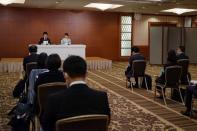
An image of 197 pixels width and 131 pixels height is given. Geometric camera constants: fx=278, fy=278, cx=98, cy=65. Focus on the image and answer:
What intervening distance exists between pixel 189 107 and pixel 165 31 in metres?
9.16

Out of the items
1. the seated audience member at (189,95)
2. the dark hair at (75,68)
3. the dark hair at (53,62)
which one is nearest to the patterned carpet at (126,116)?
the seated audience member at (189,95)

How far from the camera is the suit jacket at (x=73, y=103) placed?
1.97 m

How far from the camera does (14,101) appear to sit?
6.16 metres

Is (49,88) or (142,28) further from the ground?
(142,28)

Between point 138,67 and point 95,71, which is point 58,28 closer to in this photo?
point 95,71

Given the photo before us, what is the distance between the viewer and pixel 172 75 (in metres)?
6.00

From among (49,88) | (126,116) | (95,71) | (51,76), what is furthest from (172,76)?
(95,71)

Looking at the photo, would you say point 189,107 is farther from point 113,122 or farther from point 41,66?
point 41,66

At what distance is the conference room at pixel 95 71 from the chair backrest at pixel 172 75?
22 mm

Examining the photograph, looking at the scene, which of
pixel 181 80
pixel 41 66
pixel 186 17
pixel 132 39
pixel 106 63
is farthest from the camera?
pixel 186 17

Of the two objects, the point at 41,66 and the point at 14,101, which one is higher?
the point at 41,66

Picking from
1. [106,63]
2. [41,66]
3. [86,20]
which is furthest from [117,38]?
[41,66]

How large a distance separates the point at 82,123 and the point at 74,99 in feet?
0.61

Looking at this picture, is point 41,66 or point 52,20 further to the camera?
point 52,20
